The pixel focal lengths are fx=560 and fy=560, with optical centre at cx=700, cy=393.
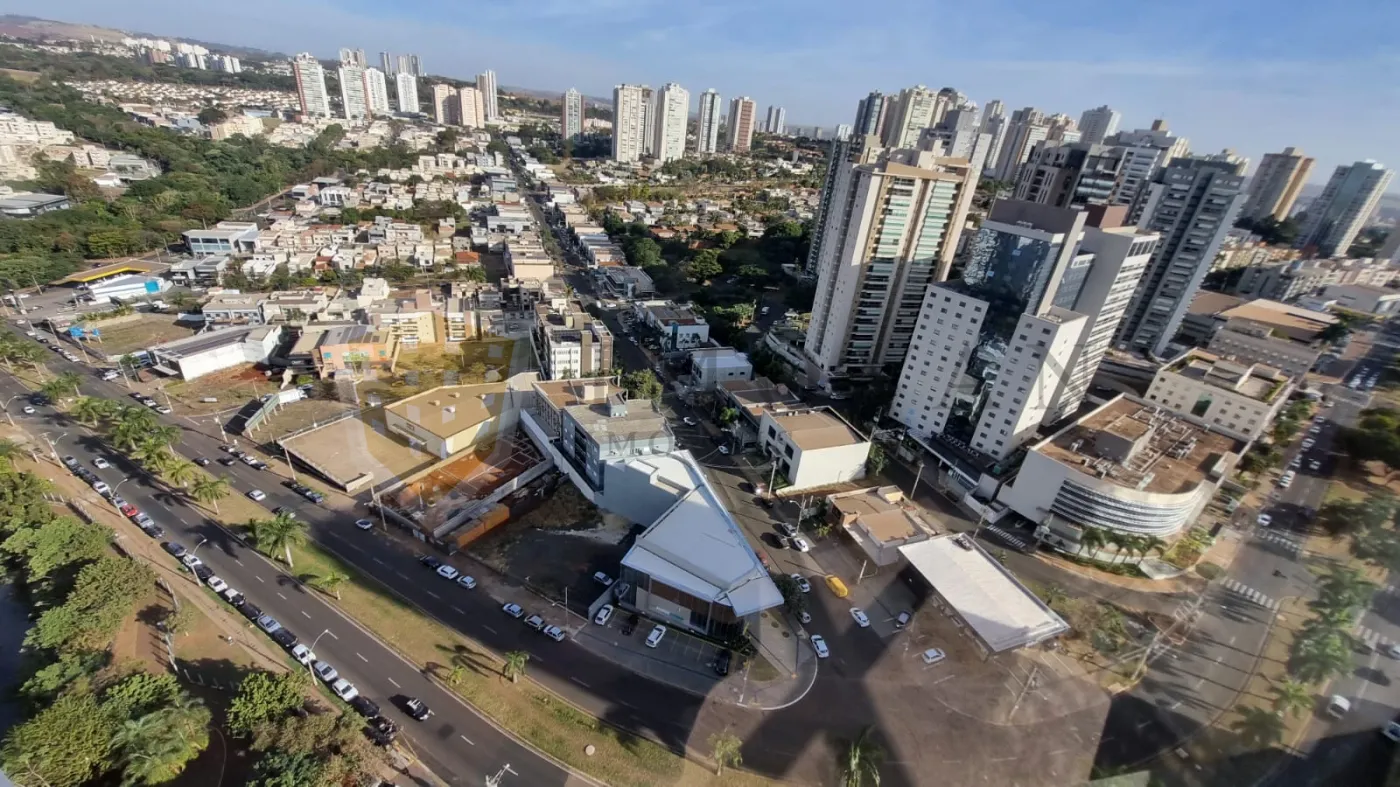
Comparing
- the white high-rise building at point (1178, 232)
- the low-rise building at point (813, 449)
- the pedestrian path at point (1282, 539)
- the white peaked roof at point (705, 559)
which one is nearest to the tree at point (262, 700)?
the white peaked roof at point (705, 559)

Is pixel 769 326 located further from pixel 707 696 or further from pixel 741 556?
pixel 707 696

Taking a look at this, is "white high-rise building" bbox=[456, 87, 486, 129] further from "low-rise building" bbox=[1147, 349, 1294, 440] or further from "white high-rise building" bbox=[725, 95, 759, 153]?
"low-rise building" bbox=[1147, 349, 1294, 440]

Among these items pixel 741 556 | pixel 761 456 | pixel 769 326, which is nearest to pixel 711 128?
pixel 769 326

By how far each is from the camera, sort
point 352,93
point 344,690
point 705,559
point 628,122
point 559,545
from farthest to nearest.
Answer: point 352,93 → point 628,122 → point 559,545 → point 705,559 → point 344,690

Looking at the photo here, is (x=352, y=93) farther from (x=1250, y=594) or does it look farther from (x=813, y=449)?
(x=1250, y=594)

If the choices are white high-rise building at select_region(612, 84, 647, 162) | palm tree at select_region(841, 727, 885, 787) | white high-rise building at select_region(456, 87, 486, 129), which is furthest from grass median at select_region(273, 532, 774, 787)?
white high-rise building at select_region(456, 87, 486, 129)

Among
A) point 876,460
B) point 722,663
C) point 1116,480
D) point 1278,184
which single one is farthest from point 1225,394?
point 1278,184

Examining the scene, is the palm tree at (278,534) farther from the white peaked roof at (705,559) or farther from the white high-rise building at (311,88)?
the white high-rise building at (311,88)
